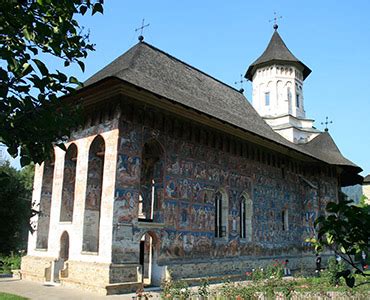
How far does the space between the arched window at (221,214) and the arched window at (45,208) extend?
6402 millimetres

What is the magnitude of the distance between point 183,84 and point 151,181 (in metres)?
4.62

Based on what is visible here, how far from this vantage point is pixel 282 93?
26359 mm

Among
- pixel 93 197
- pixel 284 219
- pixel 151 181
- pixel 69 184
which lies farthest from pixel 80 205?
pixel 284 219

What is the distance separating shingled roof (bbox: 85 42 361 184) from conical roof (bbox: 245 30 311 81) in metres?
5.20

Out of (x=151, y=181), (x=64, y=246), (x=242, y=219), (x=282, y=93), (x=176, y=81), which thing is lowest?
(x=64, y=246)

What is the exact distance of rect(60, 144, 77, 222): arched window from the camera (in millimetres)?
14164

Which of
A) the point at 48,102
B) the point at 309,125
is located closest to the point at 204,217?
the point at 48,102

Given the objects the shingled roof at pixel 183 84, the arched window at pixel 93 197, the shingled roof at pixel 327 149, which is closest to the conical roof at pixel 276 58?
the shingled roof at pixel 183 84

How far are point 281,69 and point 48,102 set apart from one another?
25.4 meters

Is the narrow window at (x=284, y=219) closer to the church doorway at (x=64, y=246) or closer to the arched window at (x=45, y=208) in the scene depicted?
the church doorway at (x=64, y=246)

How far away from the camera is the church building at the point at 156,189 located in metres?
11.9

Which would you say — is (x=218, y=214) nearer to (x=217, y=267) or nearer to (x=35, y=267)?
(x=217, y=267)

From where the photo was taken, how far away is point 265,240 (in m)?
17.9

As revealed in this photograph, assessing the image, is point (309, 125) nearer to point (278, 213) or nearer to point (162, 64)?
point (278, 213)
